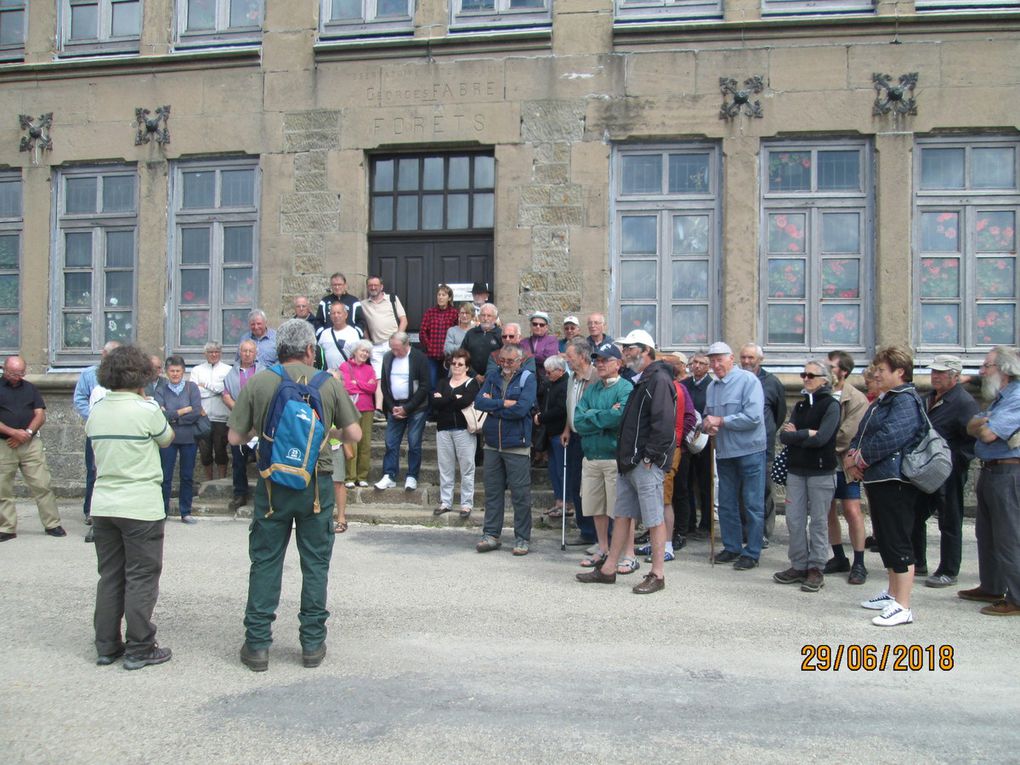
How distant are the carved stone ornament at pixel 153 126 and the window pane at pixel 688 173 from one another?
6726 millimetres

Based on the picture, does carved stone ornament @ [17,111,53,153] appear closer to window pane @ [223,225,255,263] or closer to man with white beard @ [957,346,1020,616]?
window pane @ [223,225,255,263]

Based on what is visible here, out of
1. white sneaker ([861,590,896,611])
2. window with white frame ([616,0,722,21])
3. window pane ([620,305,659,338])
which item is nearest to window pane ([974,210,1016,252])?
window pane ([620,305,659,338])

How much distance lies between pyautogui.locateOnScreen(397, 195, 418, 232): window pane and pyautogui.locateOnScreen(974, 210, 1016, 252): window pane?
6933mm

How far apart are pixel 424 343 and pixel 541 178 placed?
261 cm

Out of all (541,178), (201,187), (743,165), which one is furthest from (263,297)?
(743,165)

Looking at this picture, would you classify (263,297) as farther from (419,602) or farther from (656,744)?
(656,744)

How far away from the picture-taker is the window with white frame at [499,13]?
11688mm

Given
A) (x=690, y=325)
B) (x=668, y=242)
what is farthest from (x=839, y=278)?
(x=668, y=242)

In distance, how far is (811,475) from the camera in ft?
23.8

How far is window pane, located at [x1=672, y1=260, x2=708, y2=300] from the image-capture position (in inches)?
451

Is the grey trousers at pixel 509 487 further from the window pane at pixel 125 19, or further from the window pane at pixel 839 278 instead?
the window pane at pixel 125 19

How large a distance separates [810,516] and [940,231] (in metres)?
5.46

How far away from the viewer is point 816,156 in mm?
11234

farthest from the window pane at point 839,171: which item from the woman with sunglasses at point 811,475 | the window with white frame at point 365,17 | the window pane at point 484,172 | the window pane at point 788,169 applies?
the window with white frame at point 365,17
